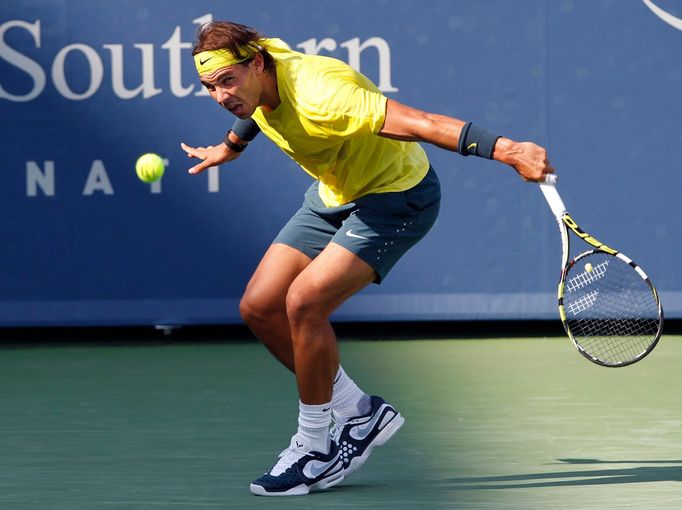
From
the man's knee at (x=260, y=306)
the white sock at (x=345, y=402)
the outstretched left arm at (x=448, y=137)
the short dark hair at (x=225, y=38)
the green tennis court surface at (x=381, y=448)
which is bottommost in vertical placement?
the green tennis court surface at (x=381, y=448)

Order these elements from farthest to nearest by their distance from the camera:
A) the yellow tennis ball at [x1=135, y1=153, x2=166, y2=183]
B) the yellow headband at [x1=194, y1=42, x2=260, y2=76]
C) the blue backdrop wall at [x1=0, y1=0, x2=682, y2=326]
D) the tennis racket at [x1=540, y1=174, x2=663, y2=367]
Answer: the blue backdrop wall at [x1=0, y1=0, x2=682, y2=326] < the tennis racket at [x1=540, y1=174, x2=663, y2=367] < the yellow tennis ball at [x1=135, y1=153, x2=166, y2=183] < the yellow headband at [x1=194, y1=42, x2=260, y2=76]

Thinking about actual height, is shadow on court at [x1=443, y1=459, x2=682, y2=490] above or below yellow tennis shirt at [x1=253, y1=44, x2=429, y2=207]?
below

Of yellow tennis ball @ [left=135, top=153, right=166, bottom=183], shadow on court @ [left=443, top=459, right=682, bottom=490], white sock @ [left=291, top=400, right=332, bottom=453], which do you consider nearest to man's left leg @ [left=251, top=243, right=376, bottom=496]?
white sock @ [left=291, top=400, right=332, bottom=453]

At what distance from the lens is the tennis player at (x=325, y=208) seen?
4.21 meters

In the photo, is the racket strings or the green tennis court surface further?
the racket strings

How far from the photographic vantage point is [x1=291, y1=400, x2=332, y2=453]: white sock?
451 centimetres

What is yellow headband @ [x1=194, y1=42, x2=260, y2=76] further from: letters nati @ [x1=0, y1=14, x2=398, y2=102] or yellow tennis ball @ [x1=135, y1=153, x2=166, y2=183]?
letters nati @ [x1=0, y1=14, x2=398, y2=102]

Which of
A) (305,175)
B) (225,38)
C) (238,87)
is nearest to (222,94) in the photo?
(238,87)

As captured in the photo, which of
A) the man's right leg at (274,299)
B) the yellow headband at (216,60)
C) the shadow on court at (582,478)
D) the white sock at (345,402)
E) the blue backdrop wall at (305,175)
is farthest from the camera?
the blue backdrop wall at (305,175)

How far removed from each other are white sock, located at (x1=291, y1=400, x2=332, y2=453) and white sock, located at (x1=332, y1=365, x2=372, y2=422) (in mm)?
224

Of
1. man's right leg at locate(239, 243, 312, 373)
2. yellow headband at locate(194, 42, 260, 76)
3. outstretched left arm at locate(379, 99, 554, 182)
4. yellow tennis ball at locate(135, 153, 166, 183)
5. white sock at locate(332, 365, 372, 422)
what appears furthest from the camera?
yellow tennis ball at locate(135, 153, 166, 183)

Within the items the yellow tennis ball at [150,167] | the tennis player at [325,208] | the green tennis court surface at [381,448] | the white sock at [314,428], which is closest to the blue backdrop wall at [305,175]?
the green tennis court surface at [381,448]

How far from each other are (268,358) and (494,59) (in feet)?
6.93

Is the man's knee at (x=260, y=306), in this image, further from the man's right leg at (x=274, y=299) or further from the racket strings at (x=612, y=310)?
the racket strings at (x=612, y=310)
